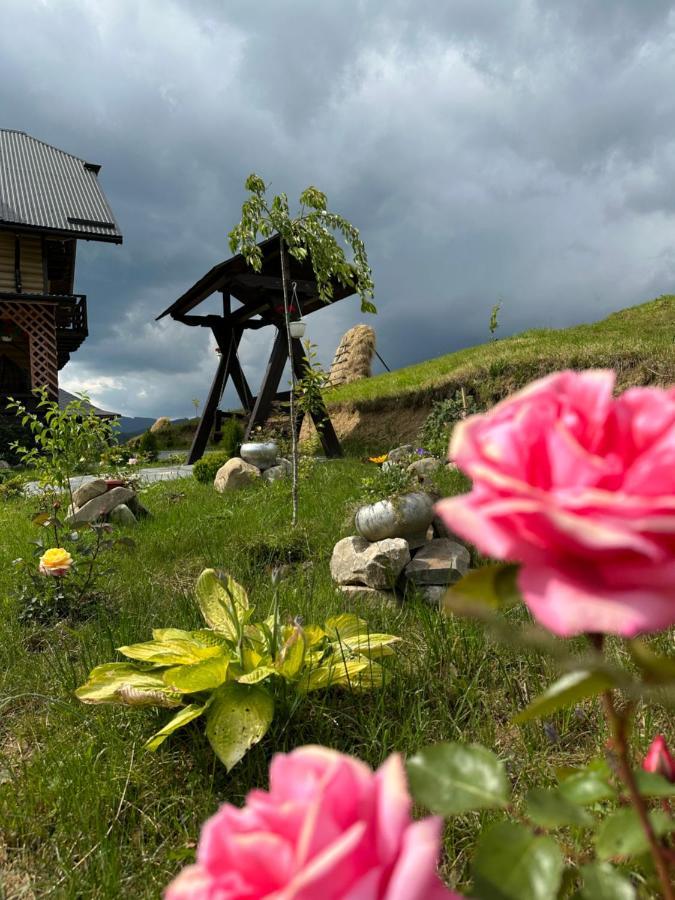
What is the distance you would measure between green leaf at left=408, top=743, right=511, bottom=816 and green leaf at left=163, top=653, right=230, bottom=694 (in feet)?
4.43

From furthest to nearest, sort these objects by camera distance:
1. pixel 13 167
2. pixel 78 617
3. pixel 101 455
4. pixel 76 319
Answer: pixel 76 319 < pixel 13 167 < pixel 101 455 < pixel 78 617

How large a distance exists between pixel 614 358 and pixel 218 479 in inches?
212

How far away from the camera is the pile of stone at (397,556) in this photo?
127 inches

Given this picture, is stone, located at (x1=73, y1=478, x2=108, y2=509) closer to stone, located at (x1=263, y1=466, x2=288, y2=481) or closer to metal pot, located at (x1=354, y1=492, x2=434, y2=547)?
stone, located at (x1=263, y1=466, x2=288, y2=481)

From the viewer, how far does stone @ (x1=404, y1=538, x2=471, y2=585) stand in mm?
3256

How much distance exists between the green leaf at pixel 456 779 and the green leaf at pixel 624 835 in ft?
0.32

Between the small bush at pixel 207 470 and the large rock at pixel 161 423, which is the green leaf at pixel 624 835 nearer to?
the small bush at pixel 207 470

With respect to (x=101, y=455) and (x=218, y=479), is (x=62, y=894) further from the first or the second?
(x=218, y=479)

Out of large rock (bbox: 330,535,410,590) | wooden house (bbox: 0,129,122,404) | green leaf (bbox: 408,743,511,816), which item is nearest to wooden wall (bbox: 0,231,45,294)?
wooden house (bbox: 0,129,122,404)

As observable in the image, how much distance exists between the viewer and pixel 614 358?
7676 mm

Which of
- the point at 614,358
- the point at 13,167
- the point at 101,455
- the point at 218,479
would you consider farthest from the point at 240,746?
the point at 13,167

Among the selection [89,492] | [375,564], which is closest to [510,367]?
[89,492]

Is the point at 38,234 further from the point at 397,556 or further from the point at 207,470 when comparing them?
the point at 397,556

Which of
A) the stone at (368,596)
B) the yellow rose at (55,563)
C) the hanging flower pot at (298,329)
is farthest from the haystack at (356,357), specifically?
the yellow rose at (55,563)
